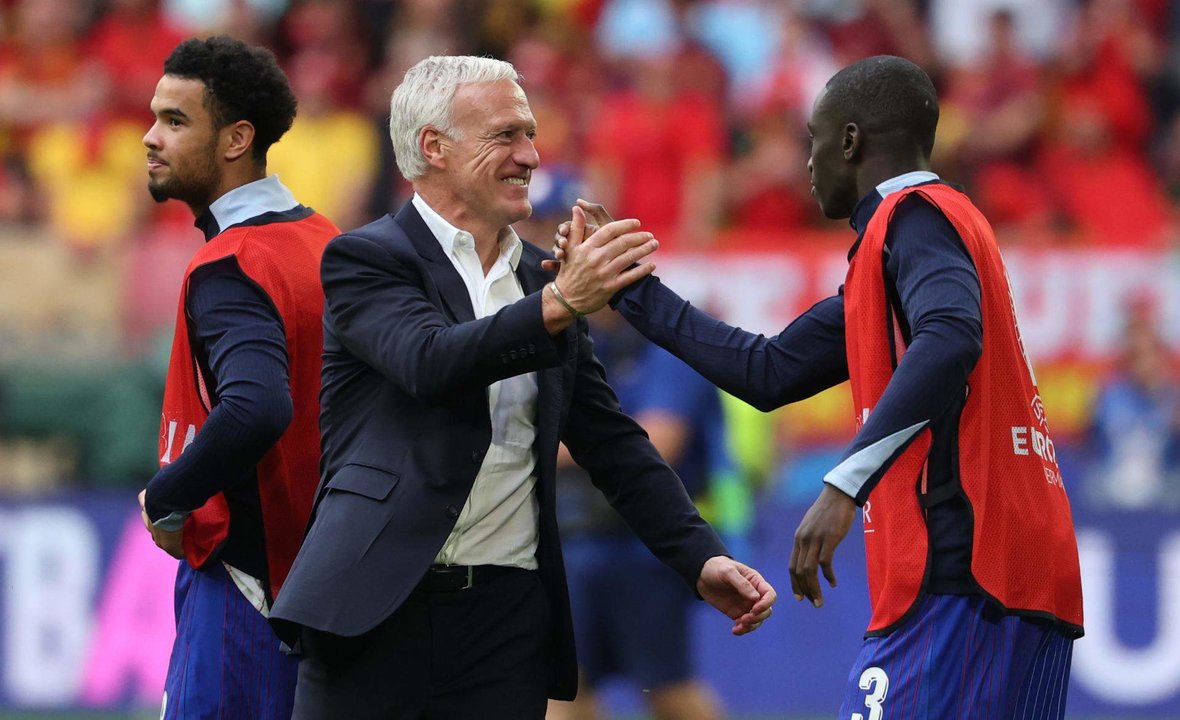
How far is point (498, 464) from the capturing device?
14.0 ft

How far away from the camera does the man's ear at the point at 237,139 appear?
488 cm

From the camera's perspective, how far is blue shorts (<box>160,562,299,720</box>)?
4551 mm

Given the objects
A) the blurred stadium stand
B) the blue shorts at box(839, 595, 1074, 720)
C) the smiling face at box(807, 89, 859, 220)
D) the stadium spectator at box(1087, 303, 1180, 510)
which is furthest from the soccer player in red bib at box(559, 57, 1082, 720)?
the stadium spectator at box(1087, 303, 1180, 510)

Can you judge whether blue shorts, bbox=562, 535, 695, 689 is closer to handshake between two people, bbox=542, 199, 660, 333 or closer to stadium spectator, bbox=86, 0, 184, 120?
handshake between two people, bbox=542, 199, 660, 333

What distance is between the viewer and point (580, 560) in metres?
7.14

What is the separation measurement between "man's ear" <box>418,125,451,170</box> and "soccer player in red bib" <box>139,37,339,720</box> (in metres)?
0.54

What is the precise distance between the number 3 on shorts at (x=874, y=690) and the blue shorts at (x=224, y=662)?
145cm

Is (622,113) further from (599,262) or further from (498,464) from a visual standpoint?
(599,262)

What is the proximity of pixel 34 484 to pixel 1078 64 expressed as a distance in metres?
7.31

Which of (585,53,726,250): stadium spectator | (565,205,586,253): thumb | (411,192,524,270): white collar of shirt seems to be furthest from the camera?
(585,53,726,250): stadium spectator

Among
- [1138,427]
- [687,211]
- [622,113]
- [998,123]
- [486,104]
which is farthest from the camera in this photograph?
[998,123]

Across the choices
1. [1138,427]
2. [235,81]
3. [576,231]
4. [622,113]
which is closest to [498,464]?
[576,231]

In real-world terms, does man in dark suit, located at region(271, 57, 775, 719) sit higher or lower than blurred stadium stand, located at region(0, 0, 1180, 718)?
lower

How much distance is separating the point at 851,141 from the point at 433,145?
101 cm
